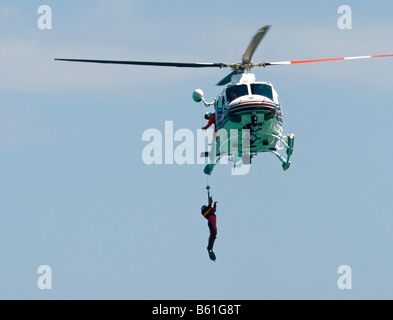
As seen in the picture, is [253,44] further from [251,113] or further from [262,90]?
[251,113]

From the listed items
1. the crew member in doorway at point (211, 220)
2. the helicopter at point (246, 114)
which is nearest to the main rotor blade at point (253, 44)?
the helicopter at point (246, 114)

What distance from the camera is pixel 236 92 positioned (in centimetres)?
12812

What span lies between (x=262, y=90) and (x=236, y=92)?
1394 mm

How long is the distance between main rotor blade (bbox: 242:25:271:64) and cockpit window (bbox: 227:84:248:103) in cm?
180

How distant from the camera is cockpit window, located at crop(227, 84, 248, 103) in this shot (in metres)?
128

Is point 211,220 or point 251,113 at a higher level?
point 251,113

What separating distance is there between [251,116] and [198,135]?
6.56 m

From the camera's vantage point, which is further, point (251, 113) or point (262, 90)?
point (262, 90)

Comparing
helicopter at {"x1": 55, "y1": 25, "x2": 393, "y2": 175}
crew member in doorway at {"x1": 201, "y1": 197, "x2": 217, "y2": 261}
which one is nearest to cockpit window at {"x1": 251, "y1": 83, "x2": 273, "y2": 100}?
helicopter at {"x1": 55, "y1": 25, "x2": 393, "y2": 175}

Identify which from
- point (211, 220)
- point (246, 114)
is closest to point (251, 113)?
point (246, 114)

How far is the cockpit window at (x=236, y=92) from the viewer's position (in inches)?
5037

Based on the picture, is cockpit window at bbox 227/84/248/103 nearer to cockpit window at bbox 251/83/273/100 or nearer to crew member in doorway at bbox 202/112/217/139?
cockpit window at bbox 251/83/273/100
